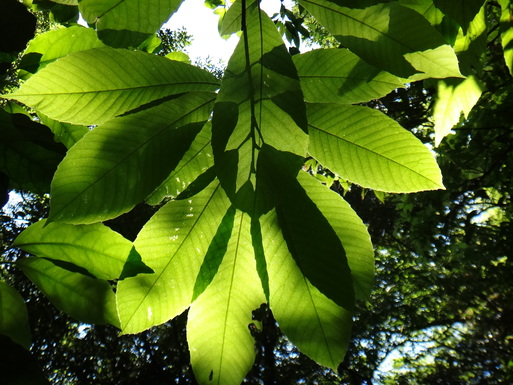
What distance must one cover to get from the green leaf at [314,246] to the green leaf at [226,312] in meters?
0.12

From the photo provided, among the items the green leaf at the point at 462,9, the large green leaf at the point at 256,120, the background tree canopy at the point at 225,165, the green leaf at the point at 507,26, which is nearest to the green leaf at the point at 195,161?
the background tree canopy at the point at 225,165

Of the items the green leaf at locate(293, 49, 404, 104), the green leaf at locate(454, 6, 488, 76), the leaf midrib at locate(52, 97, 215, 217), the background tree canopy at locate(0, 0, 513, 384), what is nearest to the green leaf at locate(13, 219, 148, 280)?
the background tree canopy at locate(0, 0, 513, 384)

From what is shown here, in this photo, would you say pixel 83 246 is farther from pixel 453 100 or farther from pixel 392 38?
pixel 453 100

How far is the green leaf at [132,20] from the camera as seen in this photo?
0.53 meters

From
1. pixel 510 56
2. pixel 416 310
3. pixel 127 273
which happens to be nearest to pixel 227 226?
pixel 127 273

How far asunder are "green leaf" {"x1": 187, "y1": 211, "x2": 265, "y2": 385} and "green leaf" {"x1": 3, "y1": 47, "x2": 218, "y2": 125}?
0.20 meters

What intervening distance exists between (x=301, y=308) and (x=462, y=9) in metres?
0.41

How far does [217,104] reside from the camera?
0.49m

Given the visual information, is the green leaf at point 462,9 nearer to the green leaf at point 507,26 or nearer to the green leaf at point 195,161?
the green leaf at point 507,26

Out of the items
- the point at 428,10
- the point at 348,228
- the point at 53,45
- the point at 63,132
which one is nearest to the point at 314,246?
the point at 348,228

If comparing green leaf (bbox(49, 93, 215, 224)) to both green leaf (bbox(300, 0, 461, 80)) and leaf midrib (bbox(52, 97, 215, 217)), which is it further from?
green leaf (bbox(300, 0, 461, 80))

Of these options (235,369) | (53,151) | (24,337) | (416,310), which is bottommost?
(24,337)

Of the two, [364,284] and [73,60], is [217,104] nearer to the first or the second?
[73,60]

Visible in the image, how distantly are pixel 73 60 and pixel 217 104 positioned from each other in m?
0.18
